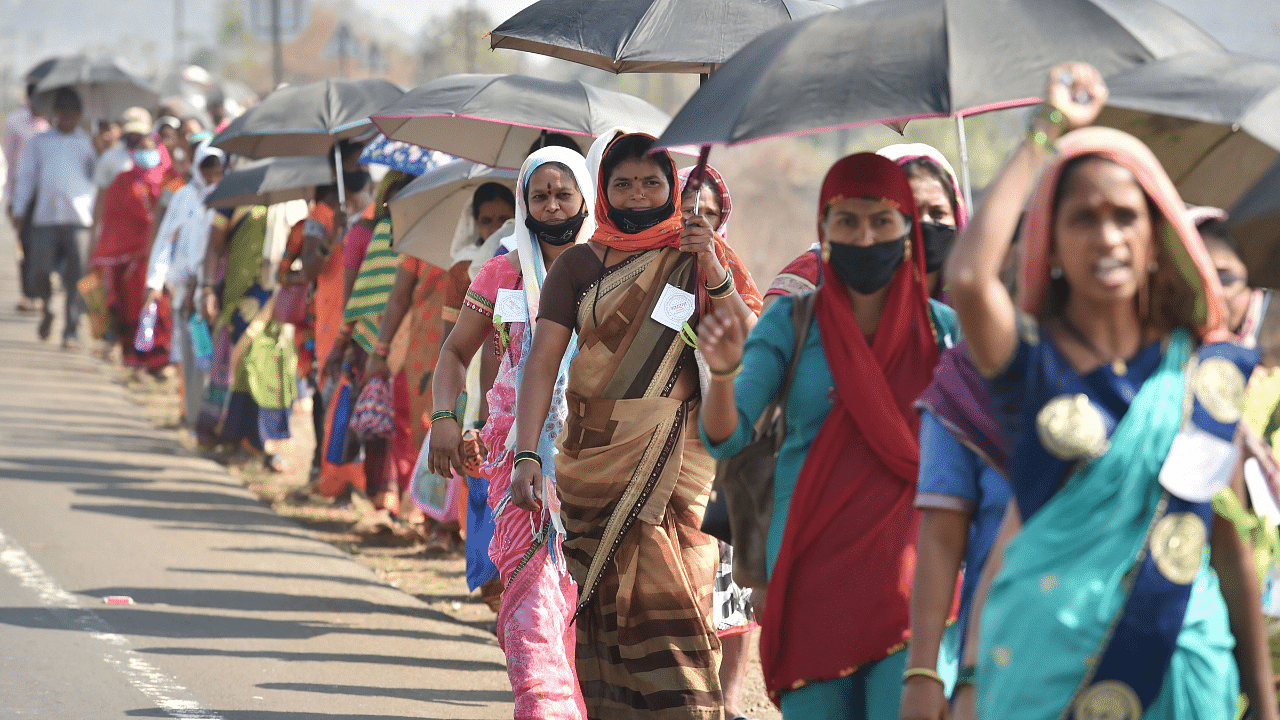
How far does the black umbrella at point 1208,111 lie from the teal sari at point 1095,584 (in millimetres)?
569

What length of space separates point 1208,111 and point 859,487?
1.08 m

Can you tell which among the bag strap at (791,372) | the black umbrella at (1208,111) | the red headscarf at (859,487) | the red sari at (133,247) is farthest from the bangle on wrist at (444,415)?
the red sari at (133,247)

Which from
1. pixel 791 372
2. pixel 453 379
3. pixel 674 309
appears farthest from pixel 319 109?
pixel 791 372

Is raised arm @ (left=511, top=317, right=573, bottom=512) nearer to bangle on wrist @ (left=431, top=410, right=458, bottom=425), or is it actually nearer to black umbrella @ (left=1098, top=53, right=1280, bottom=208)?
bangle on wrist @ (left=431, top=410, right=458, bottom=425)

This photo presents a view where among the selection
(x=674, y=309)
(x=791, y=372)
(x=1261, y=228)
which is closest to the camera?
(x=1261, y=228)

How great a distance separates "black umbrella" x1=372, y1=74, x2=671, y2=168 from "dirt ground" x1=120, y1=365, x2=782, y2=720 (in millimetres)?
2077

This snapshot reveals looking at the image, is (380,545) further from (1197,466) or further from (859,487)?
(1197,466)

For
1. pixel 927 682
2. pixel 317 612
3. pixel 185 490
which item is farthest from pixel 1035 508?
pixel 185 490

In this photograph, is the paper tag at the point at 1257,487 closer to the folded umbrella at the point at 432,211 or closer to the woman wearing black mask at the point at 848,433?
the woman wearing black mask at the point at 848,433

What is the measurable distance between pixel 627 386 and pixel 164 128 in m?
12.1

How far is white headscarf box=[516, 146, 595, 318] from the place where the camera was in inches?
205

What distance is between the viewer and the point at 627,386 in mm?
4688

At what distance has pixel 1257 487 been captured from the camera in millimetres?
2719

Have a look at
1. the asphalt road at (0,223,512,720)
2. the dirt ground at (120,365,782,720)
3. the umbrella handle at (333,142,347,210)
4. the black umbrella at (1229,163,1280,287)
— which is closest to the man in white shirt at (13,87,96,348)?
the dirt ground at (120,365,782,720)
